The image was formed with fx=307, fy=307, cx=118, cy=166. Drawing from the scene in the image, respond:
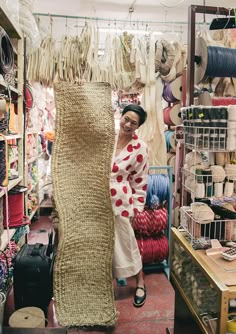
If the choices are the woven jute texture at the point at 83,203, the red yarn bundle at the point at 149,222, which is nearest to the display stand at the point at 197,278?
the woven jute texture at the point at 83,203

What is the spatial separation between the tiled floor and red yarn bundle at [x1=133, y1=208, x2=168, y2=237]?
50cm

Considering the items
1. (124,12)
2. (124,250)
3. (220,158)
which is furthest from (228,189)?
(124,12)

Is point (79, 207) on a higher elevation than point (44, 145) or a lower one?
lower

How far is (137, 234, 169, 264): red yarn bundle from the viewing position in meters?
3.18

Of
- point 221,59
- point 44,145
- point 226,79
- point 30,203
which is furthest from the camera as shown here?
point 44,145

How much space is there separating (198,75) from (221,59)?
0.68 ft

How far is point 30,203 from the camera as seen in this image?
172 inches

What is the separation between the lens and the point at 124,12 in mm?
4859

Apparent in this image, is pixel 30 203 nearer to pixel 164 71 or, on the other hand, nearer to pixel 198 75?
pixel 164 71

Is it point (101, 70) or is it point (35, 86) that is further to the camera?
point (35, 86)

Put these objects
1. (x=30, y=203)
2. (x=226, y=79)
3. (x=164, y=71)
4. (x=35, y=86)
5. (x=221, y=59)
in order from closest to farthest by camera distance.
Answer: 1. (x=221, y=59)
2. (x=226, y=79)
3. (x=164, y=71)
4. (x=30, y=203)
5. (x=35, y=86)

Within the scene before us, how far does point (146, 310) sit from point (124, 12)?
430 cm

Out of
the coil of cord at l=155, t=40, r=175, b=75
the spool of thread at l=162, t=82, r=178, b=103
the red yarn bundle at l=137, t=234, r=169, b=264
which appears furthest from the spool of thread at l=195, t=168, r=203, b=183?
the coil of cord at l=155, t=40, r=175, b=75

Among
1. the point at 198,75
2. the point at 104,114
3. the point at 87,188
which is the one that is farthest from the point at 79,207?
the point at 198,75
